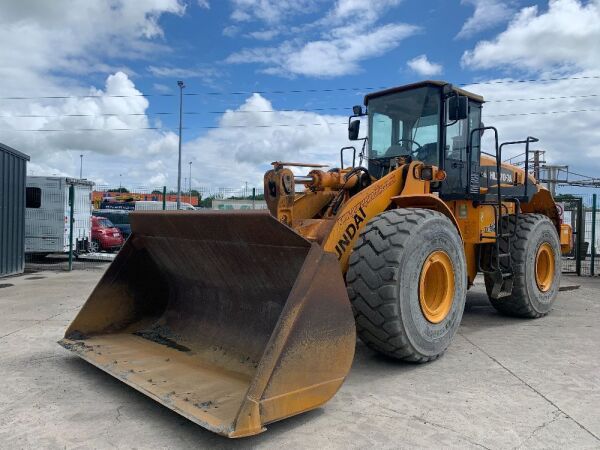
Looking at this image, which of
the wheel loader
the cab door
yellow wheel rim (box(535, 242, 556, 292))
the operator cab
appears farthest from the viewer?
yellow wheel rim (box(535, 242, 556, 292))

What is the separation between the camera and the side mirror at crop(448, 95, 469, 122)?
5555 mm

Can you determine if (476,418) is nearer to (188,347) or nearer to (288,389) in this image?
(288,389)

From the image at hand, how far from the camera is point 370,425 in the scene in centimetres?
351

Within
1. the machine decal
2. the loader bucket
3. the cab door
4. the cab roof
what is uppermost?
the cab roof

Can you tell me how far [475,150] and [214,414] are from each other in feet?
16.2

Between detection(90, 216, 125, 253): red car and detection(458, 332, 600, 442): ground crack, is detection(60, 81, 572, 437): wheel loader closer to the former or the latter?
detection(458, 332, 600, 442): ground crack

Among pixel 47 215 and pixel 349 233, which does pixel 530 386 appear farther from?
pixel 47 215

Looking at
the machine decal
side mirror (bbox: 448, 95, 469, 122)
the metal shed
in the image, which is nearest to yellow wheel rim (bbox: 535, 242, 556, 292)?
side mirror (bbox: 448, 95, 469, 122)

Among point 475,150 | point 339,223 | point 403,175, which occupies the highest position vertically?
point 475,150

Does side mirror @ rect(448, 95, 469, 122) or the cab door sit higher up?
side mirror @ rect(448, 95, 469, 122)

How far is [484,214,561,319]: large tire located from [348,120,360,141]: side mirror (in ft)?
8.02

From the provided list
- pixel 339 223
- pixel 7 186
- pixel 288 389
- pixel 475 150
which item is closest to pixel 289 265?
pixel 339 223

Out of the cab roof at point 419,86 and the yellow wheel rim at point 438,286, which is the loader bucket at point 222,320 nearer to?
the yellow wheel rim at point 438,286

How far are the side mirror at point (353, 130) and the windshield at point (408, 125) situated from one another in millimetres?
269
